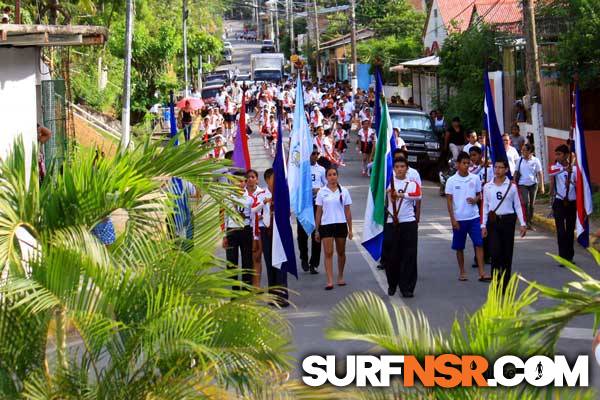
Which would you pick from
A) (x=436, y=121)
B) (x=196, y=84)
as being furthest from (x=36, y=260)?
(x=196, y=84)

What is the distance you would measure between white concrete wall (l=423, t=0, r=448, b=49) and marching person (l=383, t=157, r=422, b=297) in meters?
38.9

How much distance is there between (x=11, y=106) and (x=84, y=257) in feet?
20.9

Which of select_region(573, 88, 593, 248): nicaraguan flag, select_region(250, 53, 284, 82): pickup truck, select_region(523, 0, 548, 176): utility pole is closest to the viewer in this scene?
select_region(573, 88, 593, 248): nicaraguan flag

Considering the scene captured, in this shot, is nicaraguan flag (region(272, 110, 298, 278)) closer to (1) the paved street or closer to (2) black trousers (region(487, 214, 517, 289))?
(1) the paved street

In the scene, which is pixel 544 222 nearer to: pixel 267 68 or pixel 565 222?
pixel 565 222

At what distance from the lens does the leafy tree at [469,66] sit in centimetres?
3034

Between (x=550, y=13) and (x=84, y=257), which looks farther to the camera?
(x=550, y=13)

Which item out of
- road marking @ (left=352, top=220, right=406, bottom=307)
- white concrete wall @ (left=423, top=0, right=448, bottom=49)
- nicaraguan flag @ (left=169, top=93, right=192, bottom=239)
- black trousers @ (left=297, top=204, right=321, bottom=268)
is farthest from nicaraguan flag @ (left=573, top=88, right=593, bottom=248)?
white concrete wall @ (left=423, top=0, right=448, bottom=49)

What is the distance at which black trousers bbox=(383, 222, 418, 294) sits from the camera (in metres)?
13.2

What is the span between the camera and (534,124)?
77.3ft

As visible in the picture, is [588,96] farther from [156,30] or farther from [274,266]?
[156,30]

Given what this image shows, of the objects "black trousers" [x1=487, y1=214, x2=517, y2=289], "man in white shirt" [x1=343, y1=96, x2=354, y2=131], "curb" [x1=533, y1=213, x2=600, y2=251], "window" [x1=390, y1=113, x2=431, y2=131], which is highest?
"man in white shirt" [x1=343, y1=96, x2=354, y2=131]

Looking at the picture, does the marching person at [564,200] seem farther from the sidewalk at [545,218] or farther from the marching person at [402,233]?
the marching person at [402,233]
